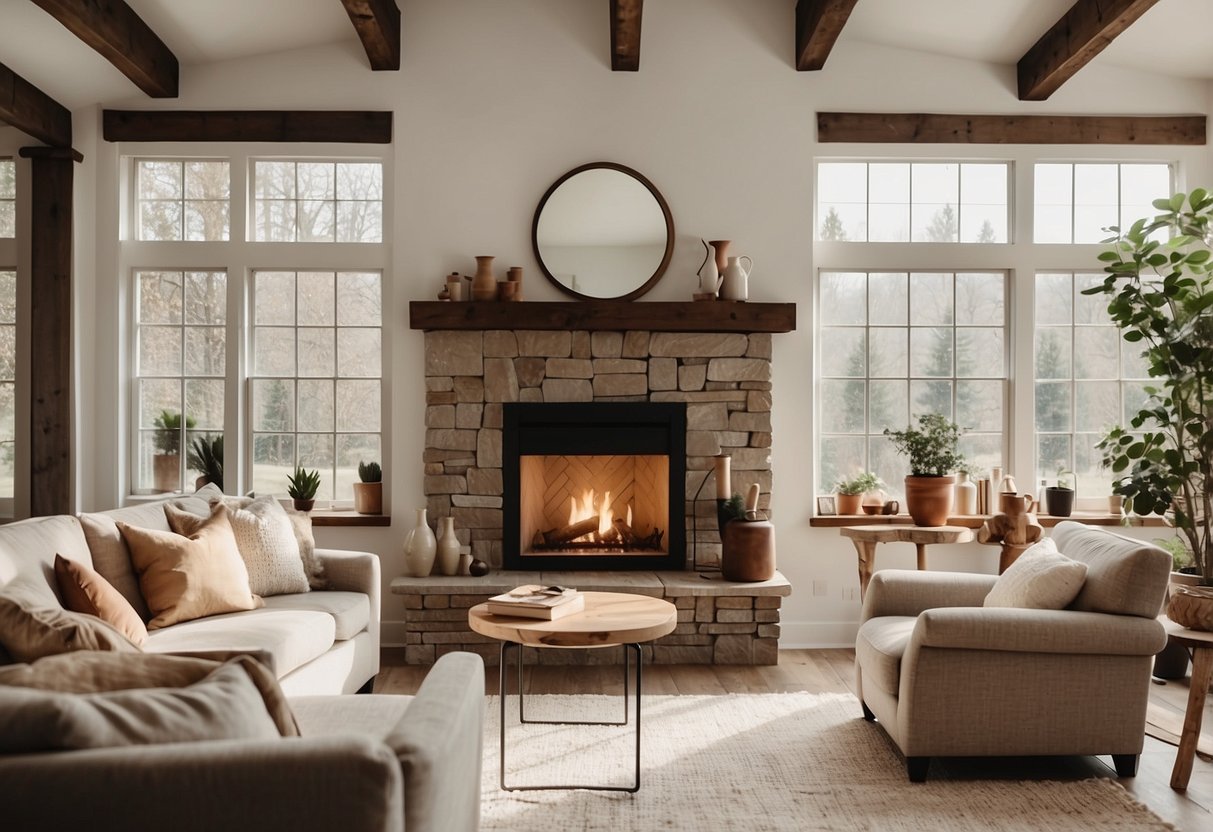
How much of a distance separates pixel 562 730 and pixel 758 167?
3.11 m

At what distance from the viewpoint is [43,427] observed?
16.3 ft

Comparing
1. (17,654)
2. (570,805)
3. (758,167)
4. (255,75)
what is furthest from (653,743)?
(255,75)

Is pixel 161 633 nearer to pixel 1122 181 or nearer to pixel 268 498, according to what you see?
pixel 268 498

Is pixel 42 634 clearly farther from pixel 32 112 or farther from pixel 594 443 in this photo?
pixel 32 112

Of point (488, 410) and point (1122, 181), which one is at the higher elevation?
point (1122, 181)

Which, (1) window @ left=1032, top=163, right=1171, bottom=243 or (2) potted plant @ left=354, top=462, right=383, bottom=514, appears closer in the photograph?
(2) potted plant @ left=354, top=462, right=383, bottom=514

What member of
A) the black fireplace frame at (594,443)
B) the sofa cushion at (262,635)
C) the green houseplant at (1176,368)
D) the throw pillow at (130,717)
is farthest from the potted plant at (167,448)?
the green houseplant at (1176,368)

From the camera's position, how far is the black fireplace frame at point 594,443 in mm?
4969

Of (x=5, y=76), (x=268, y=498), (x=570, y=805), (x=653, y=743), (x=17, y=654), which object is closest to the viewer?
(x=17, y=654)

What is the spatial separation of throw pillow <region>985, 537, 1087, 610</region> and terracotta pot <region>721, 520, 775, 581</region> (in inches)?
54.0

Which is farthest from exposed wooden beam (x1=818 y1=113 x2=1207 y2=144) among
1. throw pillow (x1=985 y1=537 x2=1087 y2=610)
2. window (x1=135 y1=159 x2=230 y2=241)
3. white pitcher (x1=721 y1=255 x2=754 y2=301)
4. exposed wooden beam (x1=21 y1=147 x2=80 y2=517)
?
exposed wooden beam (x1=21 y1=147 x2=80 y2=517)

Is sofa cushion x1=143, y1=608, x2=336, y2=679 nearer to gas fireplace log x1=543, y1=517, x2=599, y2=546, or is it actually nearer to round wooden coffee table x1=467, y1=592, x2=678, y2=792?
round wooden coffee table x1=467, y1=592, x2=678, y2=792

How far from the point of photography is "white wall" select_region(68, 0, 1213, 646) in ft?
16.6

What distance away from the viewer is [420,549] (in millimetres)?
4707
